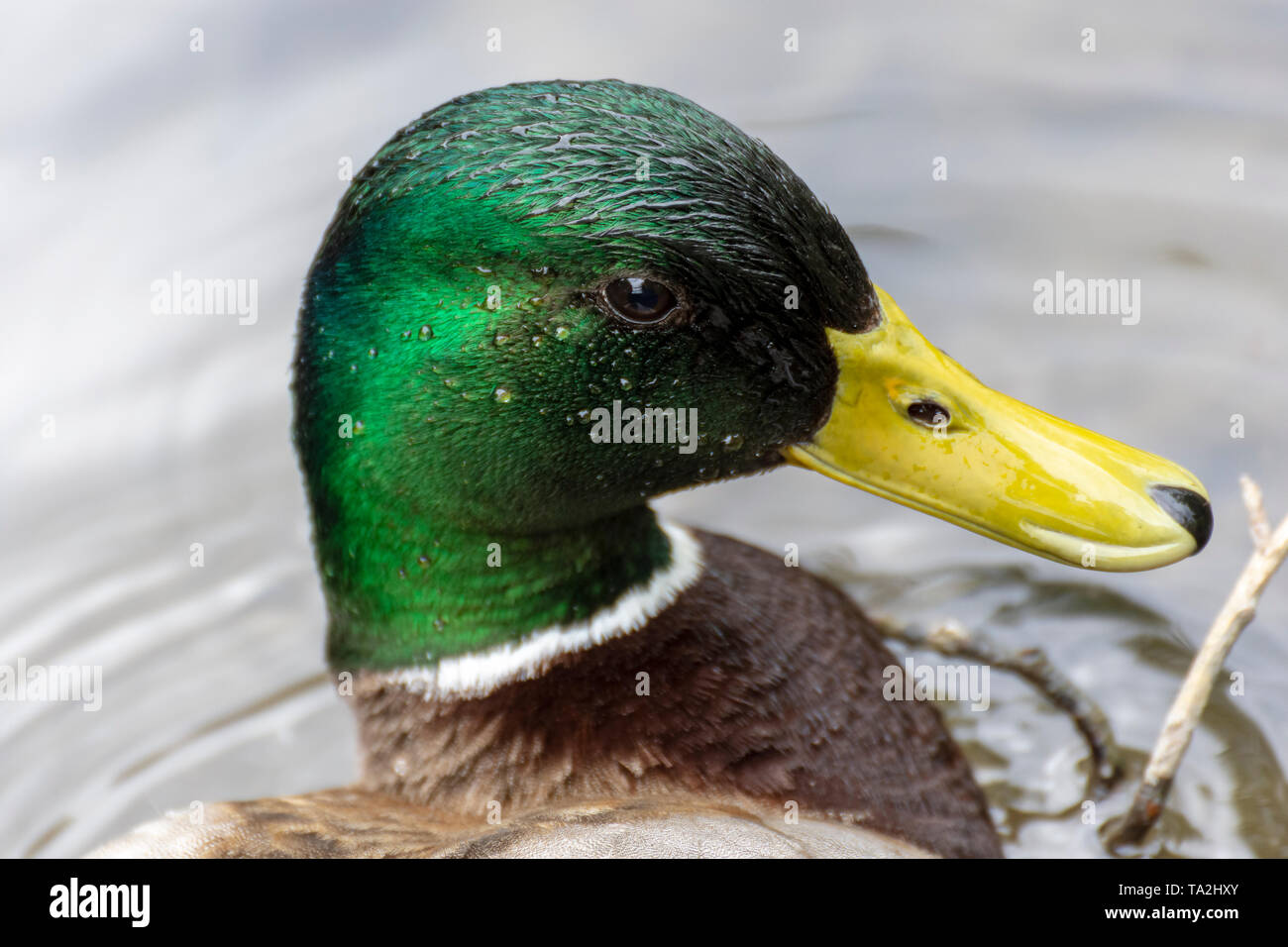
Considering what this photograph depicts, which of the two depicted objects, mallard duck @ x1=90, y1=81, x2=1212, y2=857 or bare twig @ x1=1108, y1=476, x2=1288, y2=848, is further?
bare twig @ x1=1108, y1=476, x2=1288, y2=848

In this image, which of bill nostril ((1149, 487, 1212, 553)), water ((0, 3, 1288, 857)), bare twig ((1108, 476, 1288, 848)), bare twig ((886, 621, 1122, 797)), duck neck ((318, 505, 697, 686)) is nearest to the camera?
bill nostril ((1149, 487, 1212, 553))

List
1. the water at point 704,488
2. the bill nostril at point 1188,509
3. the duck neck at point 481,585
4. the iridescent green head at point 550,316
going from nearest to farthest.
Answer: the iridescent green head at point 550,316 < the bill nostril at point 1188,509 < the duck neck at point 481,585 < the water at point 704,488

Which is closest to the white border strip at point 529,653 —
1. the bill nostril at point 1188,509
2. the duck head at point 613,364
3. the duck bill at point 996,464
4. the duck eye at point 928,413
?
the duck head at point 613,364

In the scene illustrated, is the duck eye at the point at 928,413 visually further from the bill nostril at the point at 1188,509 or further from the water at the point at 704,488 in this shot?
the water at the point at 704,488

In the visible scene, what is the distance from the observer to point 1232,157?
4.76 meters

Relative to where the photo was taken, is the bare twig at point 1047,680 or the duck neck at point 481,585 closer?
the duck neck at point 481,585

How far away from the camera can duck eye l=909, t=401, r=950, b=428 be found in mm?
2459

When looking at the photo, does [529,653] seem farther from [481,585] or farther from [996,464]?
[996,464]

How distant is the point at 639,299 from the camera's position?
2316 millimetres

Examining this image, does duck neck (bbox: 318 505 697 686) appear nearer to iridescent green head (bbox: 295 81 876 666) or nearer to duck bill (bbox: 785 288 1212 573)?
iridescent green head (bbox: 295 81 876 666)

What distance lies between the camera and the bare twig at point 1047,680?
3.70 m

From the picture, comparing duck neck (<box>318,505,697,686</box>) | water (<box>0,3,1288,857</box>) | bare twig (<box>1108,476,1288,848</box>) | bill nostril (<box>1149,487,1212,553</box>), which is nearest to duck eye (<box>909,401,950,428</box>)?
bill nostril (<box>1149,487,1212,553</box>)

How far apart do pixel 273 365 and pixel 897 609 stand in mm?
2046

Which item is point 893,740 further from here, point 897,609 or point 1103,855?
point 897,609
